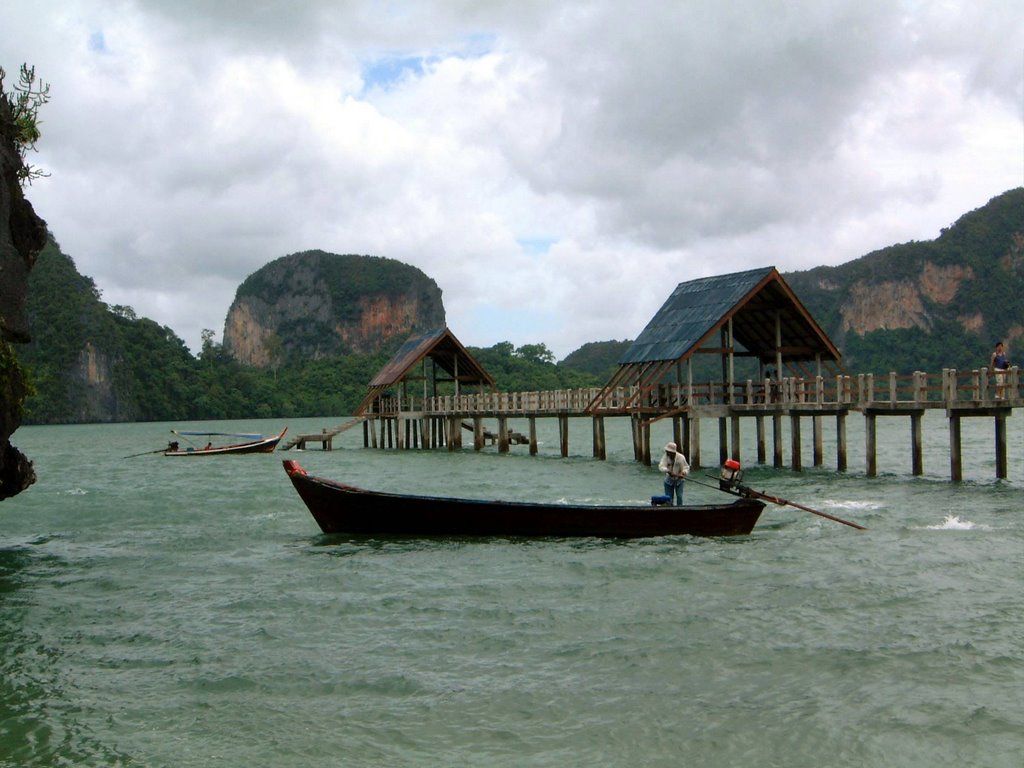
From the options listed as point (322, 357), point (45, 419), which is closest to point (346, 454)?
point (45, 419)

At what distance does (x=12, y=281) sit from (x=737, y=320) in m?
25.3

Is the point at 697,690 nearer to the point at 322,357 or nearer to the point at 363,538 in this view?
the point at 363,538

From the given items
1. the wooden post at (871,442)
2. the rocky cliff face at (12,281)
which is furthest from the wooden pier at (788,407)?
the rocky cliff face at (12,281)

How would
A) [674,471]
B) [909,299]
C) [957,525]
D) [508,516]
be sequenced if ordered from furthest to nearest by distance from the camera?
[909,299], [957,525], [674,471], [508,516]

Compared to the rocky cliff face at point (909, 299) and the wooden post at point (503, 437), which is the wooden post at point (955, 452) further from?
the rocky cliff face at point (909, 299)

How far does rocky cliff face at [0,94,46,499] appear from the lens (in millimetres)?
14969

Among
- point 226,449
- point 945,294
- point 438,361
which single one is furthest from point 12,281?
point 945,294

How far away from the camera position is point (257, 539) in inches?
776

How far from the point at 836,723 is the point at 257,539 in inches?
521

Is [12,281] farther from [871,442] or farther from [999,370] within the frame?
[871,442]

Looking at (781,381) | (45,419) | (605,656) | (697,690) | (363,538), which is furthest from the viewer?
(45,419)

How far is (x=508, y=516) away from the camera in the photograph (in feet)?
59.3

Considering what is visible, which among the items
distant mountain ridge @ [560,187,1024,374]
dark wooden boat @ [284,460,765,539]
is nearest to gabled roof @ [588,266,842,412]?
dark wooden boat @ [284,460,765,539]

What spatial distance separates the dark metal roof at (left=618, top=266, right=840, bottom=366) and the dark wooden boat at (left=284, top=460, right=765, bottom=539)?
49.2 ft
